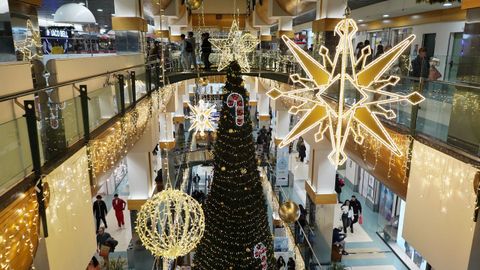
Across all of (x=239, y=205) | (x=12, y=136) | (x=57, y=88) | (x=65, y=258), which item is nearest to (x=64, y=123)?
(x=57, y=88)

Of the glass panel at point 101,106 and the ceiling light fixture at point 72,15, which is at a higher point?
the ceiling light fixture at point 72,15

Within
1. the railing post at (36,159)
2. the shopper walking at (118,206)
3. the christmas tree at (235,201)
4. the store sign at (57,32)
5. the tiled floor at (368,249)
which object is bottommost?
the tiled floor at (368,249)

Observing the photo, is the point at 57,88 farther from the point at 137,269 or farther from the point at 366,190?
the point at 366,190

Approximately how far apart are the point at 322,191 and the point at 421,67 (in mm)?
4760

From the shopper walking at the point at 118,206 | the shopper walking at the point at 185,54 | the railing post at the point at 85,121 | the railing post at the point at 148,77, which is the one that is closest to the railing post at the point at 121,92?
the railing post at the point at 85,121

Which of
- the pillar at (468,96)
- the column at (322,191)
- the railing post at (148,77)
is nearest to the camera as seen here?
the pillar at (468,96)

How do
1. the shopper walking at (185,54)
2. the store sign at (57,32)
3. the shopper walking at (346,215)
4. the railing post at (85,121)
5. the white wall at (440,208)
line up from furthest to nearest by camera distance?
the store sign at (57,32), the shopper walking at (185,54), the shopper walking at (346,215), the railing post at (85,121), the white wall at (440,208)

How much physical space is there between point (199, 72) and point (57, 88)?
962cm

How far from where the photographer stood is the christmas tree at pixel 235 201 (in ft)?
17.4

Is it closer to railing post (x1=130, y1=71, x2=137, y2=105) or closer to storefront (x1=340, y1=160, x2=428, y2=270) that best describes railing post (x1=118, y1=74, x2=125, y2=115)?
railing post (x1=130, y1=71, x2=137, y2=105)

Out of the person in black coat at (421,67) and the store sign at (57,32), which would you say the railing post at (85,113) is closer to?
the person in black coat at (421,67)

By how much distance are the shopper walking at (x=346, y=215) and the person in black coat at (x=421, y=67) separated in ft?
22.8

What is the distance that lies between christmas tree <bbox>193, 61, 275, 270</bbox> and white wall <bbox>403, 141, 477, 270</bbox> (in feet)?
6.76

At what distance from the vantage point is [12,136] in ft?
8.90
